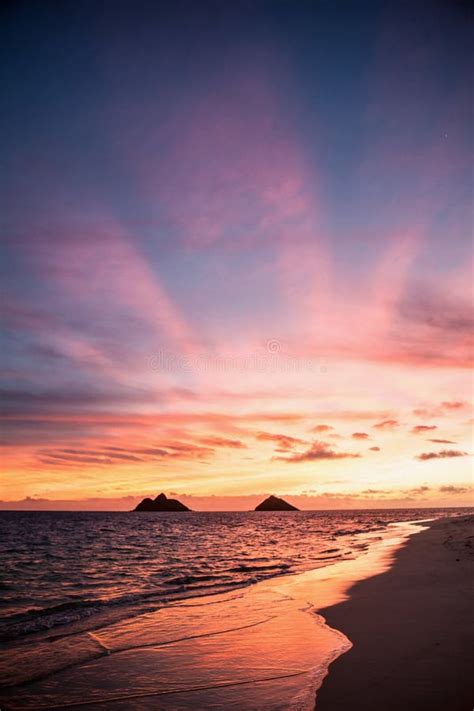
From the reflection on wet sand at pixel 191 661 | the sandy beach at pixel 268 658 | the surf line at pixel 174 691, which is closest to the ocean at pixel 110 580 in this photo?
the sandy beach at pixel 268 658

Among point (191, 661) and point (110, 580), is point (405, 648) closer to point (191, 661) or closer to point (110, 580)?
point (191, 661)

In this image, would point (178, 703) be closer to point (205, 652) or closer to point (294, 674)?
point (294, 674)

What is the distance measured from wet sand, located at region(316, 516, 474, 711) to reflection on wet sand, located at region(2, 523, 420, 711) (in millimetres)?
503

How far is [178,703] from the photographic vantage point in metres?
8.09

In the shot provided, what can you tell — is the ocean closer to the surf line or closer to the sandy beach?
the sandy beach

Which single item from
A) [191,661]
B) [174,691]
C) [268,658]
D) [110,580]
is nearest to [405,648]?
[268,658]

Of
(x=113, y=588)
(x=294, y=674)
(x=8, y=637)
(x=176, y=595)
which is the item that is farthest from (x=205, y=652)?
(x=113, y=588)

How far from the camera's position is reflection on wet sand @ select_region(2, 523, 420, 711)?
834 centimetres

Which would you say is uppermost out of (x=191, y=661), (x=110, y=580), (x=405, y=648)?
(x=405, y=648)

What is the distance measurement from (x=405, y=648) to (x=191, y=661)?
14.9ft

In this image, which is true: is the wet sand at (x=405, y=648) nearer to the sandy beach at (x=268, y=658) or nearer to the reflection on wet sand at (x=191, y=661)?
the sandy beach at (x=268, y=658)

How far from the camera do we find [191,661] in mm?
10453

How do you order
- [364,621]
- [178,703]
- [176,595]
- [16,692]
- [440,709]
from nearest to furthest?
[440,709] → [178,703] → [16,692] → [364,621] → [176,595]

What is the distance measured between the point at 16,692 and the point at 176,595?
39.3 ft
